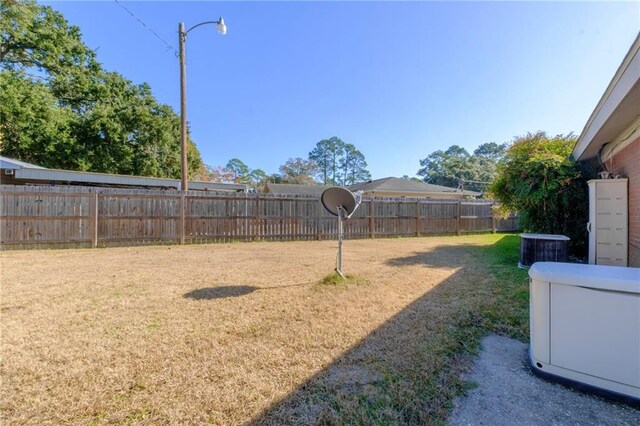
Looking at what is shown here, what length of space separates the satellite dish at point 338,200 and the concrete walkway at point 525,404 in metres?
3.01

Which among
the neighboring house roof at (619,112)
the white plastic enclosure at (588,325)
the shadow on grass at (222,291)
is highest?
the neighboring house roof at (619,112)

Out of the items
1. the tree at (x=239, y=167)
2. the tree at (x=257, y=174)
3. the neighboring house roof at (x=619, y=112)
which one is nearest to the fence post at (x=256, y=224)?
the neighboring house roof at (x=619, y=112)

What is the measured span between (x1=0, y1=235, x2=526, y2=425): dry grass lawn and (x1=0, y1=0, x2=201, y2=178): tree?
1553 cm

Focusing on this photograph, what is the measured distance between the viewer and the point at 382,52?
9938 mm

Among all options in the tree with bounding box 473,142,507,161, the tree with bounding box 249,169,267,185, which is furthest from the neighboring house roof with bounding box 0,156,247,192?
the tree with bounding box 473,142,507,161

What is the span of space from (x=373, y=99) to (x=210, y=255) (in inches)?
485

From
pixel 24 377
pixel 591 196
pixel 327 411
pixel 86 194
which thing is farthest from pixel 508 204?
pixel 86 194

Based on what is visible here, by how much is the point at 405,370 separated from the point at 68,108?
79.5ft

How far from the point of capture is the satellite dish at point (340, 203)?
187 inches

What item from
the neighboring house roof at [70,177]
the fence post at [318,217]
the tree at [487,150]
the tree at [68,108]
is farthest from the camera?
the tree at [487,150]

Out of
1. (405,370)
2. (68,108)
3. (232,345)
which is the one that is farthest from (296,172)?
(405,370)

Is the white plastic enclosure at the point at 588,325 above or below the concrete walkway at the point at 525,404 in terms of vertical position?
above

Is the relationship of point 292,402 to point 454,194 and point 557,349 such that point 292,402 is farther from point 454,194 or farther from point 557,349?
point 454,194

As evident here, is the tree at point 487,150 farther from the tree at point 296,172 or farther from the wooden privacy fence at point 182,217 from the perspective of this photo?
the wooden privacy fence at point 182,217
